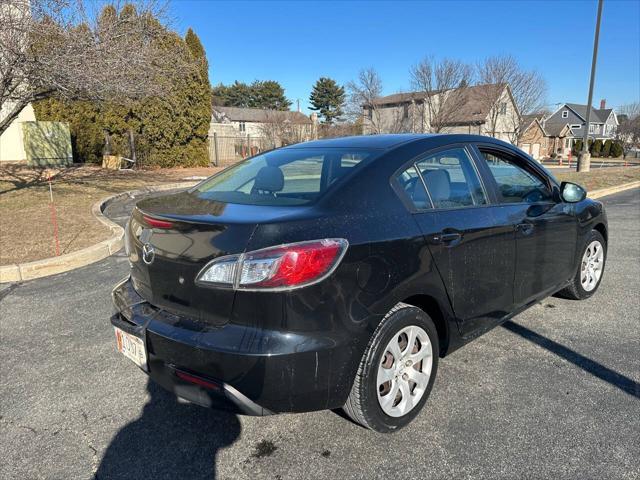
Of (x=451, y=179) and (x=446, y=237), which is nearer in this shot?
(x=446, y=237)

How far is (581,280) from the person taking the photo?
4.44m

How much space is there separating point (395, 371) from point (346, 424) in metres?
0.46

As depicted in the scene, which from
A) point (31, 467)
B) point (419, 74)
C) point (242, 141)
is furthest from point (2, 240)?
point (419, 74)

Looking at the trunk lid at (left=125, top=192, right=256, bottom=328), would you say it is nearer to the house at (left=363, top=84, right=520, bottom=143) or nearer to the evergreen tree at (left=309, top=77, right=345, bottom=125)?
the house at (left=363, top=84, right=520, bottom=143)

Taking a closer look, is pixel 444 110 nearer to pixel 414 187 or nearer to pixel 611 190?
pixel 611 190

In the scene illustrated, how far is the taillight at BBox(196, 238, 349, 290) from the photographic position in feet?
6.62

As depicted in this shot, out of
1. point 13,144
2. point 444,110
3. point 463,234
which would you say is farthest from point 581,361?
point 444,110

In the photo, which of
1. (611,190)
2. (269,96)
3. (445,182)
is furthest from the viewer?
(269,96)

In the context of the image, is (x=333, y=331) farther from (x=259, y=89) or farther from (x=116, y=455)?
(x=259, y=89)

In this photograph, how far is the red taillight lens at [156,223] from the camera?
7.81ft

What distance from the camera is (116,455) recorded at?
2396mm

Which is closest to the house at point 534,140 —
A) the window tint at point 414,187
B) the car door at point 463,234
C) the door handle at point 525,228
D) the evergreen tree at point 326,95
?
the evergreen tree at point 326,95

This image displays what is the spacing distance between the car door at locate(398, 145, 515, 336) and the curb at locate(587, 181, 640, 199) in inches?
Answer: 478

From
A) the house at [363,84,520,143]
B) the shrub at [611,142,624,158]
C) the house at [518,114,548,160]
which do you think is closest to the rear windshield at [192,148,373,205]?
the house at [363,84,520,143]
